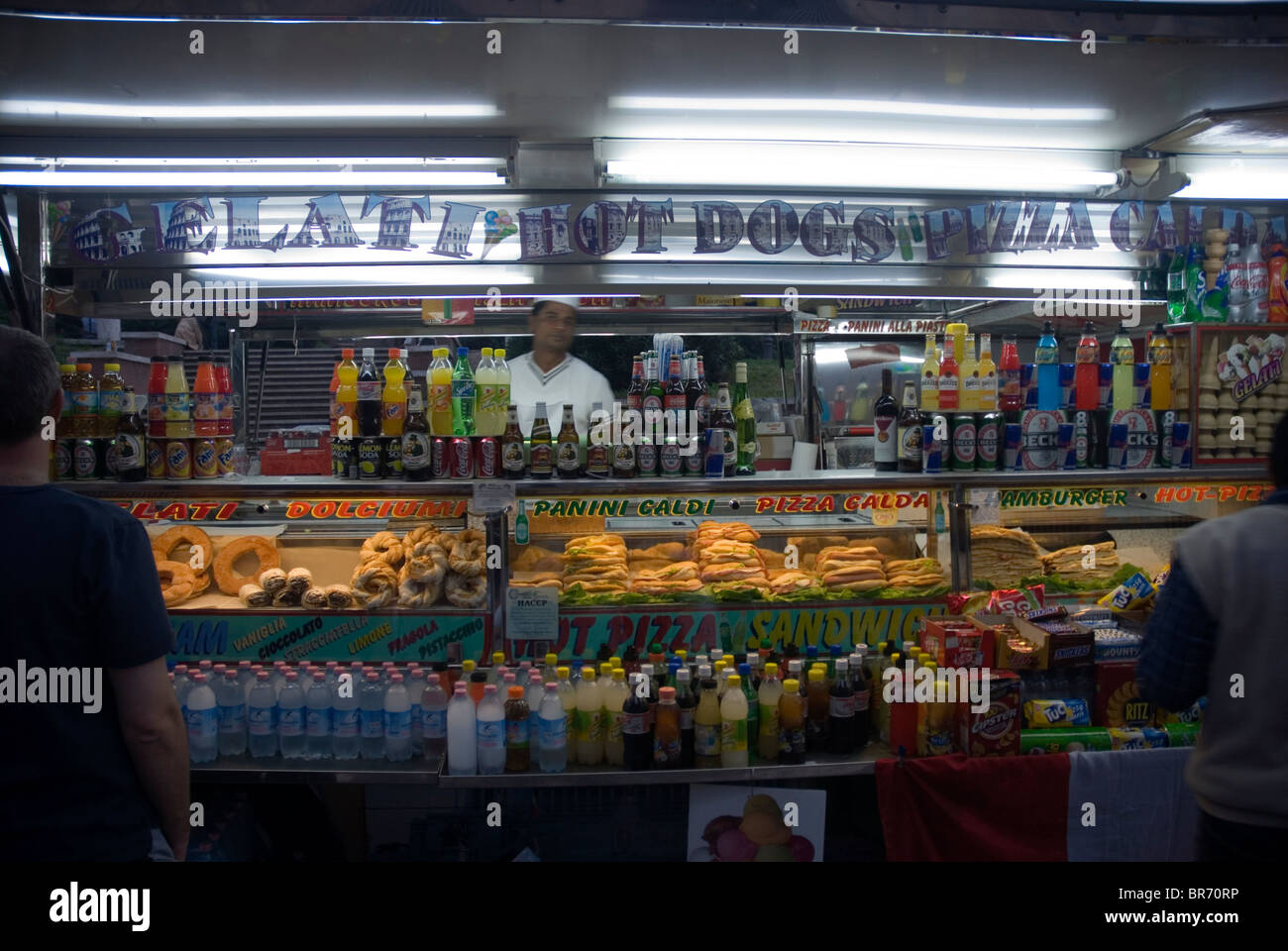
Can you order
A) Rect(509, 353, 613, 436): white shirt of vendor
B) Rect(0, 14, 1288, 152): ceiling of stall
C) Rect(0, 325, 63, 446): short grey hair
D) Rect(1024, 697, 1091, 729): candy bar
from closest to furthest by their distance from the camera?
Rect(0, 325, 63, 446): short grey hair
Rect(1024, 697, 1091, 729): candy bar
Rect(0, 14, 1288, 152): ceiling of stall
Rect(509, 353, 613, 436): white shirt of vendor

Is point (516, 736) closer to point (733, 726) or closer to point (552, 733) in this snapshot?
point (552, 733)

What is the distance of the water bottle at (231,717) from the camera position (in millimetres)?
3076

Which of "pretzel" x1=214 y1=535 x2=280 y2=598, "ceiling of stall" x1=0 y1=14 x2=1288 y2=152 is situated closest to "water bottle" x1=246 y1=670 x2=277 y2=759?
"pretzel" x1=214 y1=535 x2=280 y2=598

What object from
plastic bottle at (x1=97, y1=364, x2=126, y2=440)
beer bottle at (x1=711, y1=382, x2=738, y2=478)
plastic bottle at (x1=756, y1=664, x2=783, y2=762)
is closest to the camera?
plastic bottle at (x1=756, y1=664, x2=783, y2=762)

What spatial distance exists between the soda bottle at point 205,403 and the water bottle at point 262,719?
1.16 meters

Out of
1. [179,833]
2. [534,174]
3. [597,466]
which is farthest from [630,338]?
Answer: [179,833]

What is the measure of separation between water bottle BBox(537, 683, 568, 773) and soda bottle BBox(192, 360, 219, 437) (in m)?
1.91

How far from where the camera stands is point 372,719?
10.0 ft

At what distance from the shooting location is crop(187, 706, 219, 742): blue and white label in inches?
119

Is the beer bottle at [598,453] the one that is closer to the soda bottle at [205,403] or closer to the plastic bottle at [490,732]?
the plastic bottle at [490,732]

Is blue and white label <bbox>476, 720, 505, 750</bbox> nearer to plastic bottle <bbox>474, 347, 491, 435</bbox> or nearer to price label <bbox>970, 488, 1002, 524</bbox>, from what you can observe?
plastic bottle <bbox>474, 347, 491, 435</bbox>

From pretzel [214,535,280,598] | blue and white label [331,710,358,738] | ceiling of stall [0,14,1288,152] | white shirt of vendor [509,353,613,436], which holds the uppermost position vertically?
ceiling of stall [0,14,1288,152]

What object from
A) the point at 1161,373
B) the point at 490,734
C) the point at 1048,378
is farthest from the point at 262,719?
the point at 1161,373

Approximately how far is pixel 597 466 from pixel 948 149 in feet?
8.19
